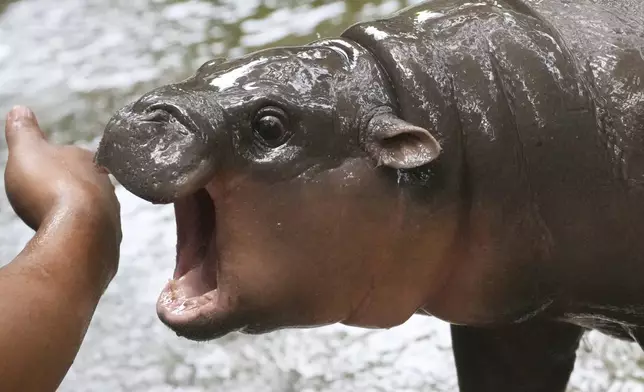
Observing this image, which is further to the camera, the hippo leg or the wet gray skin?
the hippo leg

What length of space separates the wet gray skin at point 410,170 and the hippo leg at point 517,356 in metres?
0.13

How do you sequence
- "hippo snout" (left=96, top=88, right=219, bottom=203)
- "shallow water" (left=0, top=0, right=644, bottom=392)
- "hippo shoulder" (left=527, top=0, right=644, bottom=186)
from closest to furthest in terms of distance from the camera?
"hippo snout" (left=96, top=88, right=219, bottom=203)
"hippo shoulder" (left=527, top=0, right=644, bottom=186)
"shallow water" (left=0, top=0, right=644, bottom=392)

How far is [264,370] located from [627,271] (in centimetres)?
91

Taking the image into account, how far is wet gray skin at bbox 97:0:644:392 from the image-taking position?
73 cm

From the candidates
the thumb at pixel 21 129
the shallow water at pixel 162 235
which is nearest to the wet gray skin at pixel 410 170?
the thumb at pixel 21 129

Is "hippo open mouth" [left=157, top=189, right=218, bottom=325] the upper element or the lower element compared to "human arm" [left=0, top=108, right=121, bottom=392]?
upper

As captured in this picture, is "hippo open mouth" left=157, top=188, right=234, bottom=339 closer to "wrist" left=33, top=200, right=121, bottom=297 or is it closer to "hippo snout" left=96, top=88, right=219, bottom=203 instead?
"hippo snout" left=96, top=88, right=219, bottom=203

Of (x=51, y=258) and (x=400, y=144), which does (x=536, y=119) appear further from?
(x=51, y=258)

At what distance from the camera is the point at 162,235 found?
1.91m

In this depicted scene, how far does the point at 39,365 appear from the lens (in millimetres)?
846

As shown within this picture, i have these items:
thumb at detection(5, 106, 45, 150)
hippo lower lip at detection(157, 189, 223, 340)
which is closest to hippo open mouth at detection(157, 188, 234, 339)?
hippo lower lip at detection(157, 189, 223, 340)

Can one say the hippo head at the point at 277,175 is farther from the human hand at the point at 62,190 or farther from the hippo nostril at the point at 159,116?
the human hand at the point at 62,190

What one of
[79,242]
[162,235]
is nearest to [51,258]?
[79,242]

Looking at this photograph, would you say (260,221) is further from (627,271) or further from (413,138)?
(627,271)
